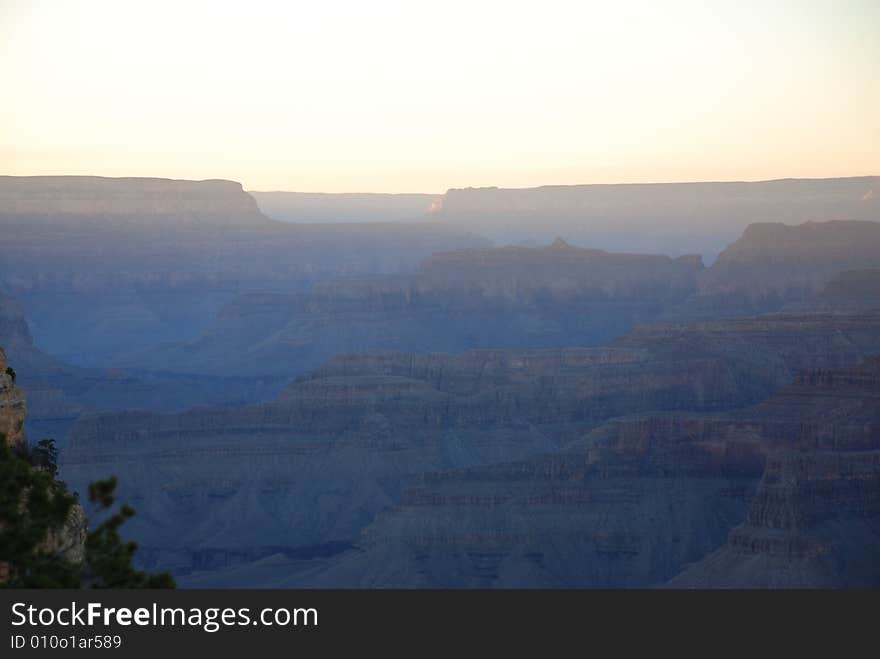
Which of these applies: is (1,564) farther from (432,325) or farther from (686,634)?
(432,325)

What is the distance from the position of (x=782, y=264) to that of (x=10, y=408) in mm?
137251

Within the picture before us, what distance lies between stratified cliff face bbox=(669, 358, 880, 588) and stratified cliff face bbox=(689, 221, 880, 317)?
70.2 metres

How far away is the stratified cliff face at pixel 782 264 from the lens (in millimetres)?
161500

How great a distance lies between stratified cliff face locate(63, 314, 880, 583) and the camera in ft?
351

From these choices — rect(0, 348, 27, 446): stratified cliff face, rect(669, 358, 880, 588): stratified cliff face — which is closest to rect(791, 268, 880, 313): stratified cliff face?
rect(669, 358, 880, 588): stratified cliff face

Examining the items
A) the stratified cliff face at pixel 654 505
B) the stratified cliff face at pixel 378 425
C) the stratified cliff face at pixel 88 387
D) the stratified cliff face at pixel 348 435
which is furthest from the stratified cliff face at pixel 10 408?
the stratified cliff face at pixel 88 387

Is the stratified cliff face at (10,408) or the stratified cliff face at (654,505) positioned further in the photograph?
the stratified cliff face at (654,505)

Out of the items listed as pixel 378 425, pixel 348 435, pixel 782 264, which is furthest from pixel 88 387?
pixel 782 264

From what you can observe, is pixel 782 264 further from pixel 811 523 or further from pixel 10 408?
pixel 10 408

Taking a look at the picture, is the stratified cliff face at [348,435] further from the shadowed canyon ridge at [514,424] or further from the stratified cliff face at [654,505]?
the stratified cliff face at [654,505]

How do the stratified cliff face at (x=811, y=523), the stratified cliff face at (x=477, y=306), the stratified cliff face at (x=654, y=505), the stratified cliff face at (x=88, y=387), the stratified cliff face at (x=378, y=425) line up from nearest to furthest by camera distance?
the stratified cliff face at (x=811, y=523), the stratified cliff face at (x=654, y=505), the stratified cliff face at (x=378, y=425), the stratified cliff face at (x=88, y=387), the stratified cliff face at (x=477, y=306)

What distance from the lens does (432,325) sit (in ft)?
560

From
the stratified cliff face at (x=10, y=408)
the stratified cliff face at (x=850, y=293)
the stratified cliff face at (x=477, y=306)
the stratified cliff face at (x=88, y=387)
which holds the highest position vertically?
the stratified cliff face at (x=10, y=408)

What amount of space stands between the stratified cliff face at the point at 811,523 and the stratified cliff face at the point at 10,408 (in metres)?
43.3
